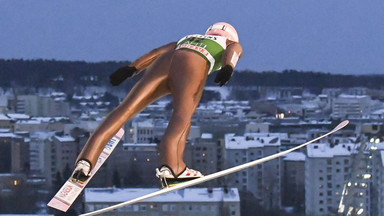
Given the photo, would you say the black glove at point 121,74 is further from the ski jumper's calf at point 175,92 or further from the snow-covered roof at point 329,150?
the snow-covered roof at point 329,150

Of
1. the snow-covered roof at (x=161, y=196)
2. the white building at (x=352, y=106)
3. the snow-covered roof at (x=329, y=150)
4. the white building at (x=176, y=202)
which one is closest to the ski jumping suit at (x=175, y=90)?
the snow-covered roof at (x=161, y=196)

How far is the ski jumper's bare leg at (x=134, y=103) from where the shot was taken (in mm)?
2811

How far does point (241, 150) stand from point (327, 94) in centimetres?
523

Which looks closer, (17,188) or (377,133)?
(17,188)

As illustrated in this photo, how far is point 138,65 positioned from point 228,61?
10.7 inches

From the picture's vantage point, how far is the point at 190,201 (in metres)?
12.4

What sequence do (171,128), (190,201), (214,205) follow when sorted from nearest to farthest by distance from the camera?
1. (171,128)
2. (190,201)
3. (214,205)

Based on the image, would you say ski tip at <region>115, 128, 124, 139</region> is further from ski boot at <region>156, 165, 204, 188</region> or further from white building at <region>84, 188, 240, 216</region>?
white building at <region>84, 188, 240, 216</region>

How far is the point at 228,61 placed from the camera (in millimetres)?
2809

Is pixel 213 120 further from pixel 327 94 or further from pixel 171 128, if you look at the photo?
pixel 171 128

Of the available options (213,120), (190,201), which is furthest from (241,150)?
(190,201)

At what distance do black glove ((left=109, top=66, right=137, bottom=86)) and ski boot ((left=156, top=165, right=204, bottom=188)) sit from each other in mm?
286

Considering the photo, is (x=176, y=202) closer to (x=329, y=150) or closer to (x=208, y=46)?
(x=208, y=46)

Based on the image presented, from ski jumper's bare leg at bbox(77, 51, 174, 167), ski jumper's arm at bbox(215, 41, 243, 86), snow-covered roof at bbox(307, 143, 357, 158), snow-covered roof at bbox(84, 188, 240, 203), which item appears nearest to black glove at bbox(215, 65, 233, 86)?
ski jumper's arm at bbox(215, 41, 243, 86)
